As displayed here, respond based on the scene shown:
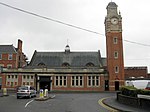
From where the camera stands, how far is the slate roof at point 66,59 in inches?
2854

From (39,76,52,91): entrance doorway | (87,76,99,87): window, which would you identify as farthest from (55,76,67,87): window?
(87,76,99,87): window

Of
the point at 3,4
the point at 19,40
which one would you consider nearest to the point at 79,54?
the point at 19,40

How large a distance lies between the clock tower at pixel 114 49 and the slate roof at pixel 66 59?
745 centimetres

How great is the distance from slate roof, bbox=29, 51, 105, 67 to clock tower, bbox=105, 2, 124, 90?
7.45m

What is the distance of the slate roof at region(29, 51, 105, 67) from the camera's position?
7250 cm

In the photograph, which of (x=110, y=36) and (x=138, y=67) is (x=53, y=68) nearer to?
(x=110, y=36)

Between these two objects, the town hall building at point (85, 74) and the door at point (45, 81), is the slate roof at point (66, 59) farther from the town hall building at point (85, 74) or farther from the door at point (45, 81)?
the door at point (45, 81)

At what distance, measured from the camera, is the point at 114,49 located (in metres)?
65.2

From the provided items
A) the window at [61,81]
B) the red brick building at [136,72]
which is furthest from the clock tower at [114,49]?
the red brick building at [136,72]

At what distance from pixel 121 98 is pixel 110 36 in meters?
44.5

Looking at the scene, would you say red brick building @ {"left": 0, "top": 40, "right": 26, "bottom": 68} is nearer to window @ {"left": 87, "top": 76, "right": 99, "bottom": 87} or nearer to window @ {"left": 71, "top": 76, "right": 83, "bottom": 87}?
window @ {"left": 71, "top": 76, "right": 83, "bottom": 87}

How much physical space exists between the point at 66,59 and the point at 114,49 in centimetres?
1622

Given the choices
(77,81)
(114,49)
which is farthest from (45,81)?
(114,49)

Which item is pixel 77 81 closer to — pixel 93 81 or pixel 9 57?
pixel 93 81
